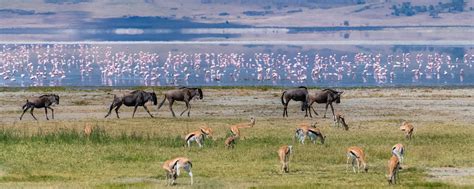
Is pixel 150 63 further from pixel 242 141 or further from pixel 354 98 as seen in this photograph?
pixel 242 141

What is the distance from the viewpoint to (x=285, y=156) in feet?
77.9

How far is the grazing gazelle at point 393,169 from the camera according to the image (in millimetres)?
21609

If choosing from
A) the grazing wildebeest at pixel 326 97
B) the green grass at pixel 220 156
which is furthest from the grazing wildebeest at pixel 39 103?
the grazing wildebeest at pixel 326 97

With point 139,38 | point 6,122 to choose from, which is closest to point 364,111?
point 6,122

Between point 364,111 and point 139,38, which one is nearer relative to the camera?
point 364,111

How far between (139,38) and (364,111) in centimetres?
13494

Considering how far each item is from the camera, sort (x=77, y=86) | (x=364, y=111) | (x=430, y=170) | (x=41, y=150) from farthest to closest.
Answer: (x=77, y=86) → (x=364, y=111) → (x=41, y=150) → (x=430, y=170)

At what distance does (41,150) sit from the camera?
2802 cm

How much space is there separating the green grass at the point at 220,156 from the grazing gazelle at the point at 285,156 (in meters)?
0.22

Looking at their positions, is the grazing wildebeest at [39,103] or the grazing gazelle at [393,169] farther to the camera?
the grazing wildebeest at [39,103]

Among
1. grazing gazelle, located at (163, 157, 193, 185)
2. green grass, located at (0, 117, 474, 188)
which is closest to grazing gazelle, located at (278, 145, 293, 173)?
green grass, located at (0, 117, 474, 188)

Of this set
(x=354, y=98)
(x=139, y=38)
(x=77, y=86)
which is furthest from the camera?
Answer: (x=139, y=38)

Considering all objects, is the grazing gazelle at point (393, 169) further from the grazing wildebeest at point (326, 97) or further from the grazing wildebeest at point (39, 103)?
the grazing wildebeest at point (39, 103)

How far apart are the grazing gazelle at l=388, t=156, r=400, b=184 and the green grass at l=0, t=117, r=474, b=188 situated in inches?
8.8
